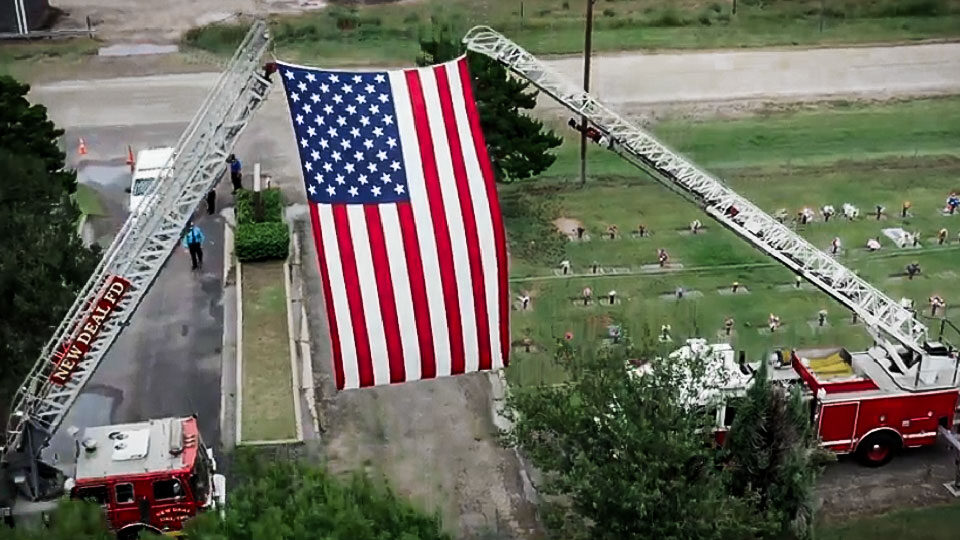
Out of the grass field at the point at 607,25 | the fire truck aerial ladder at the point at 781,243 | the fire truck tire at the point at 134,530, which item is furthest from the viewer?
the grass field at the point at 607,25

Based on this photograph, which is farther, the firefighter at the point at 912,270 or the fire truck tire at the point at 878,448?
the firefighter at the point at 912,270

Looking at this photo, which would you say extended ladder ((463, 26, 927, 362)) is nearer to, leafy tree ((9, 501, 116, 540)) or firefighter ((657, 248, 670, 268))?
firefighter ((657, 248, 670, 268))

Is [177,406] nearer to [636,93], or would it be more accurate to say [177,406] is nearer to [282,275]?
[282,275]

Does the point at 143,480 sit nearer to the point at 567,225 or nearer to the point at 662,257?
the point at 662,257

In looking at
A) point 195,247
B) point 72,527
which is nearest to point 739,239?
point 195,247

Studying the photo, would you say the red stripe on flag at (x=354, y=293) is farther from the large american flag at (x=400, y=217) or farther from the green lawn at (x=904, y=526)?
the green lawn at (x=904, y=526)

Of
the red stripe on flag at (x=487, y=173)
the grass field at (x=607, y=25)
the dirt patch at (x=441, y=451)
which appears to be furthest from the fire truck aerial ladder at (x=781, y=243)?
the grass field at (x=607, y=25)

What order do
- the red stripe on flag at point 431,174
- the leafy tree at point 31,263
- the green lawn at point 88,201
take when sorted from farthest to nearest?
the green lawn at point 88,201 < the leafy tree at point 31,263 < the red stripe on flag at point 431,174
